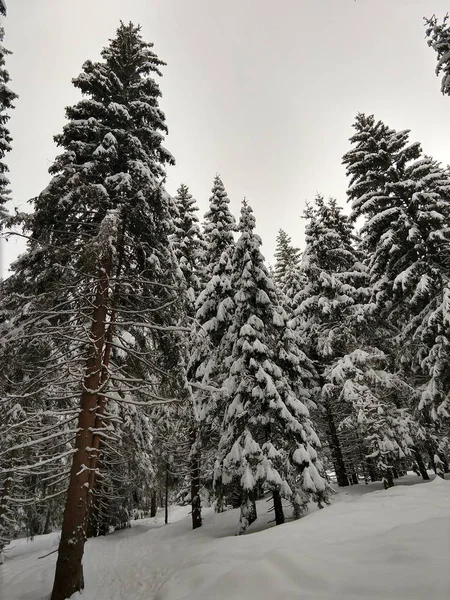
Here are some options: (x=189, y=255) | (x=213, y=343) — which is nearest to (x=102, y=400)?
(x=213, y=343)

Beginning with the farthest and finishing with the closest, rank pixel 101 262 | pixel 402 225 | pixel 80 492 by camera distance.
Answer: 1. pixel 402 225
2. pixel 101 262
3. pixel 80 492

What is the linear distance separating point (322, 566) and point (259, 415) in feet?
23.5

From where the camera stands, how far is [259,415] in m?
11.9

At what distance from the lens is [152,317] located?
31.8 feet

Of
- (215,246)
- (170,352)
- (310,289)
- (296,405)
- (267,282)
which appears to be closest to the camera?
(170,352)

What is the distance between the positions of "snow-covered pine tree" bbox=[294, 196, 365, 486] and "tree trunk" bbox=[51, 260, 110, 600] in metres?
11.5

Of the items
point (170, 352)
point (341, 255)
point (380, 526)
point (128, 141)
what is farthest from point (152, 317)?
point (341, 255)

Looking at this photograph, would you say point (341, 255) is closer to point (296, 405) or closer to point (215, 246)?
point (215, 246)

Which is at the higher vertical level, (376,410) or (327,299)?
(327,299)

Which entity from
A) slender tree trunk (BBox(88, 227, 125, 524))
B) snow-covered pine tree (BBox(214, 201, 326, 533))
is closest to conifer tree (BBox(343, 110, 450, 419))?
snow-covered pine tree (BBox(214, 201, 326, 533))

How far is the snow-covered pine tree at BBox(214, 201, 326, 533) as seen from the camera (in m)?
11.0

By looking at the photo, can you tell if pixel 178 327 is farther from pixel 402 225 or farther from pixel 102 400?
pixel 402 225

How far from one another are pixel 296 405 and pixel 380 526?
564 centimetres

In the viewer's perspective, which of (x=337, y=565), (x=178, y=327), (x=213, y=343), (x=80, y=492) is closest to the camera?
(x=337, y=565)
